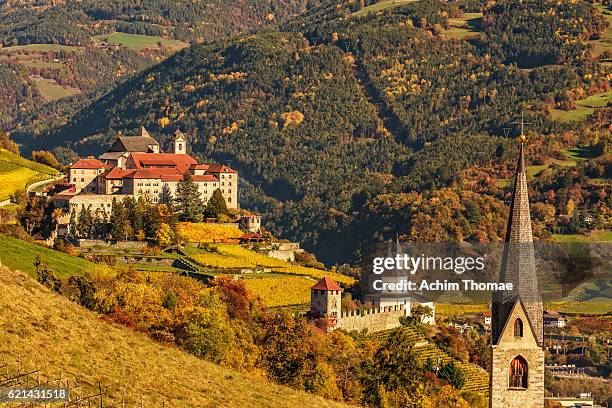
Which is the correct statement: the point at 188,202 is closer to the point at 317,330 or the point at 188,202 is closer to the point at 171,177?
the point at 171,177

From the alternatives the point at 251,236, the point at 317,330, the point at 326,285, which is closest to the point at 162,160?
the point at 251,236

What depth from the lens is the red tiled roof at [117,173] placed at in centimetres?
10650

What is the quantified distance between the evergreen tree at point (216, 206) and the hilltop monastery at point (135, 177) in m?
2.55

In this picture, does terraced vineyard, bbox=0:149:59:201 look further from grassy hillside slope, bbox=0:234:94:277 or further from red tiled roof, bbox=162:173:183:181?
grassy hillside slope, bbox=0:234:94:277

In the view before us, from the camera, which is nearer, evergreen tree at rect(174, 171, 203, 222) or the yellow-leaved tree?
the yellow-leaved tree

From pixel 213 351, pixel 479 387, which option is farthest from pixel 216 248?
pixel 213 351

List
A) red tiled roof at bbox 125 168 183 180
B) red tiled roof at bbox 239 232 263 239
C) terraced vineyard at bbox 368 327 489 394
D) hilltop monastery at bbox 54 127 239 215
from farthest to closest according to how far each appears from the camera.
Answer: red tiled roof at bbox 125 168 183 180
red tiled roof at bbox 239 232 263 239
hilltop monastery at bbox 54 127 239 215
terraced vineyard at bbox 368 327 489 394

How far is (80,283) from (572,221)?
124049 mm

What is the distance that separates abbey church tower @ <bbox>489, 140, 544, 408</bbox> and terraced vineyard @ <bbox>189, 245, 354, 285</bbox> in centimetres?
5043

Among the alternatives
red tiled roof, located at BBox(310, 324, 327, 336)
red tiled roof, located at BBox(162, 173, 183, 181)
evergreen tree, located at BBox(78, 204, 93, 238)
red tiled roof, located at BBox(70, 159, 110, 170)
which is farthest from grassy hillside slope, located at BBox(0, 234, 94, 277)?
red tiled roof, located at BBox(162, 173, 183, 181)

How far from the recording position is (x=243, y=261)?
A: 98.4 m

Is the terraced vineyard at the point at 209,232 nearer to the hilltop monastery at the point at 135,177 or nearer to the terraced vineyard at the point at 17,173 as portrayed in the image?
the hilltop monastery at the point at 135,177

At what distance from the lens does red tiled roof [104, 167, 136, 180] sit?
4193 inches

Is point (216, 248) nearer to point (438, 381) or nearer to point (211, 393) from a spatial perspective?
point (438, 381)
